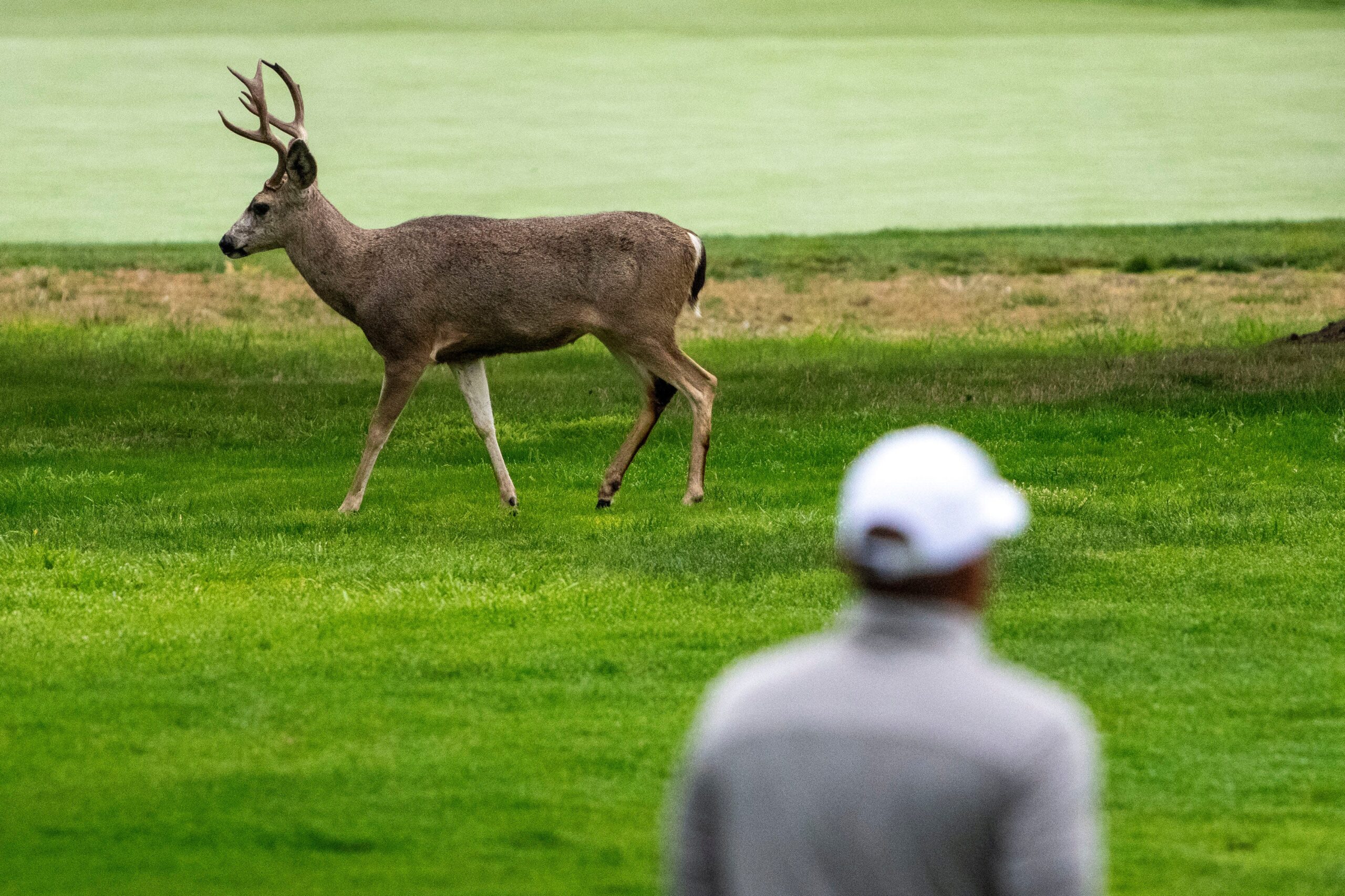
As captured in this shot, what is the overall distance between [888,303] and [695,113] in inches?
656

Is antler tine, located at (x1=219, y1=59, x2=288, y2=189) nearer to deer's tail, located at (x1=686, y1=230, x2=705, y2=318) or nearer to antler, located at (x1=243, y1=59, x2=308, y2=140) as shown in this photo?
antler, located at (x1=243, y1=59, x2=308, y2=140)

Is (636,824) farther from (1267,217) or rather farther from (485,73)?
(485,73)

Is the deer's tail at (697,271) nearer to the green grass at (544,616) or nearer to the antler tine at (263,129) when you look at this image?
the green grass at (544,616)

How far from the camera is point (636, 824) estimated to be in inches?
263

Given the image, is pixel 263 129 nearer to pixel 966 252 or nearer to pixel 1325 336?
pixel 1325 336

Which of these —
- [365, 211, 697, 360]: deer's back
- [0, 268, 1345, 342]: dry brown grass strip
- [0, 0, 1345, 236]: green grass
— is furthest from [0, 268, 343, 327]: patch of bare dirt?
[365, 211, 697, 360]: deer's back

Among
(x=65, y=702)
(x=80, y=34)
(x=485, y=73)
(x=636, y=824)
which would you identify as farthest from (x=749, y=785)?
(x=80, y=34)

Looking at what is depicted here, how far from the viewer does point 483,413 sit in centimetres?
1398

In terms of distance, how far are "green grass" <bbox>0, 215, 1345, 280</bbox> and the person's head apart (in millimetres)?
30707

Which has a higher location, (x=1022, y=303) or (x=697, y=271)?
(x=697, y=271)

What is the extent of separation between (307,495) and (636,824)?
796 centimetres

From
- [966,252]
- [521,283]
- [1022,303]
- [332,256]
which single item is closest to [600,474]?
[521,283]

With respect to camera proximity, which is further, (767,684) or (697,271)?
(697,271)

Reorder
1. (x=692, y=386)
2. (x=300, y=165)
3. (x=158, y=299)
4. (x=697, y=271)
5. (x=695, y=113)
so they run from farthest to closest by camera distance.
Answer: (x=695, y=113), (x=158, y=299), (x=697, y=271), (x=300, y=165), (x=692, y=386)
